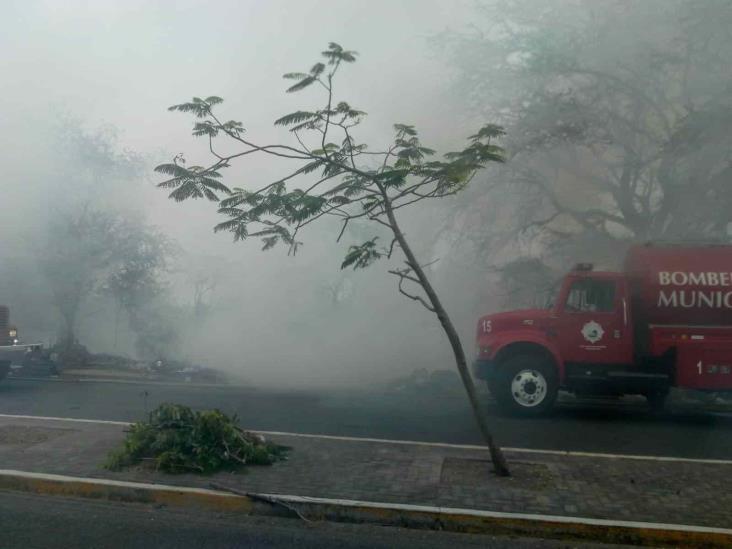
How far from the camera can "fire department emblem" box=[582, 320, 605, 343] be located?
33.0 ft

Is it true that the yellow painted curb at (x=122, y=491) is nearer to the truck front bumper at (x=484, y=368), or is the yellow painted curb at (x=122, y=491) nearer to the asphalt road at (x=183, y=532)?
the asphalt road at (x=183, y=532)

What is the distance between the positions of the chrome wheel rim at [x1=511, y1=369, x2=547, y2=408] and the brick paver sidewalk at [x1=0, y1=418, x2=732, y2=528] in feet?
9.02

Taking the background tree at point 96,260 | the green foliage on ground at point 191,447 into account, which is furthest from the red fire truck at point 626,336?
the background tree at point 96,260

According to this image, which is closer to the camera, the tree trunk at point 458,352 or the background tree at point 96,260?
the tree trunk at point 458,352

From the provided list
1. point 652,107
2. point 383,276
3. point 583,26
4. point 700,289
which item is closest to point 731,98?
point 652,107

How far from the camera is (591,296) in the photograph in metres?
10.2

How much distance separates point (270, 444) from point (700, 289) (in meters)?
5.96

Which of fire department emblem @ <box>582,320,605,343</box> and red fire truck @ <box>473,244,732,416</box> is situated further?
fire department emblem @ <box>582,320,605,343</box>

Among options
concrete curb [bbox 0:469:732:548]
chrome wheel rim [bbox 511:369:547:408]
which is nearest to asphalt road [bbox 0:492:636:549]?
concrete curb [bbox 0:469:732:548]

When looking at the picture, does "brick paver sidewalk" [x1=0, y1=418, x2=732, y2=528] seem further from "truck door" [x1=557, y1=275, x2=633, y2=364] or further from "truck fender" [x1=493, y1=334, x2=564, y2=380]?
"truck door" [x1=557, y1=275, x2=633, y2=364]

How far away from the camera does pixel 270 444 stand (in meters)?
7.12

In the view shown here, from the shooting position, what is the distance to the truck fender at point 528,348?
10.1 m

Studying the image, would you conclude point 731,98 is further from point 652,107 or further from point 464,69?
point 464,69

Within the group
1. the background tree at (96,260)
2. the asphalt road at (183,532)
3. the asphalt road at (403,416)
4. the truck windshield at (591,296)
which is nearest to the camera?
the asphalt road at (183,532)
